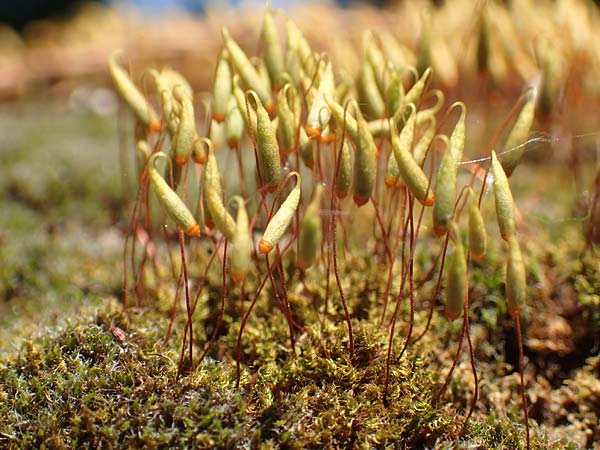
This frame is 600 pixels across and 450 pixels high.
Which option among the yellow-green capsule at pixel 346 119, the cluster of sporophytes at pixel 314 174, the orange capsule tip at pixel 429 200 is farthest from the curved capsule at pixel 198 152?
the orange capsule tip at pixel 429 200

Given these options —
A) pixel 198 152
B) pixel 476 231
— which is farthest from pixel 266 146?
pixel 476 231

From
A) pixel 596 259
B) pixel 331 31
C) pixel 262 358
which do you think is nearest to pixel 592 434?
pixel 596 259

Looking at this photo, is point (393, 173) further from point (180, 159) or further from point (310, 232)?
point (180, 159)

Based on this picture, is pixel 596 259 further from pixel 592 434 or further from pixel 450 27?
pixel 450 27

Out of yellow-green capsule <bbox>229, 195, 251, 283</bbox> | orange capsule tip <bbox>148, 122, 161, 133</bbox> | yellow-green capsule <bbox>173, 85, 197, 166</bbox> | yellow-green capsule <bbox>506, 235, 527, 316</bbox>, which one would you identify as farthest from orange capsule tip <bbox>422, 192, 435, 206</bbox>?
orange capsule tip <bbox>148, 122, 161, 133</bbox>

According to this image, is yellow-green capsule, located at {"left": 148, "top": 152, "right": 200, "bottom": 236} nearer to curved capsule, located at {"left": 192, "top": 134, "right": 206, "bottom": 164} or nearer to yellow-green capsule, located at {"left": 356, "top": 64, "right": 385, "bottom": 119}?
curved capsule, located at {"left": 192, "top": 134, "right": 206, "bottom": 164}
